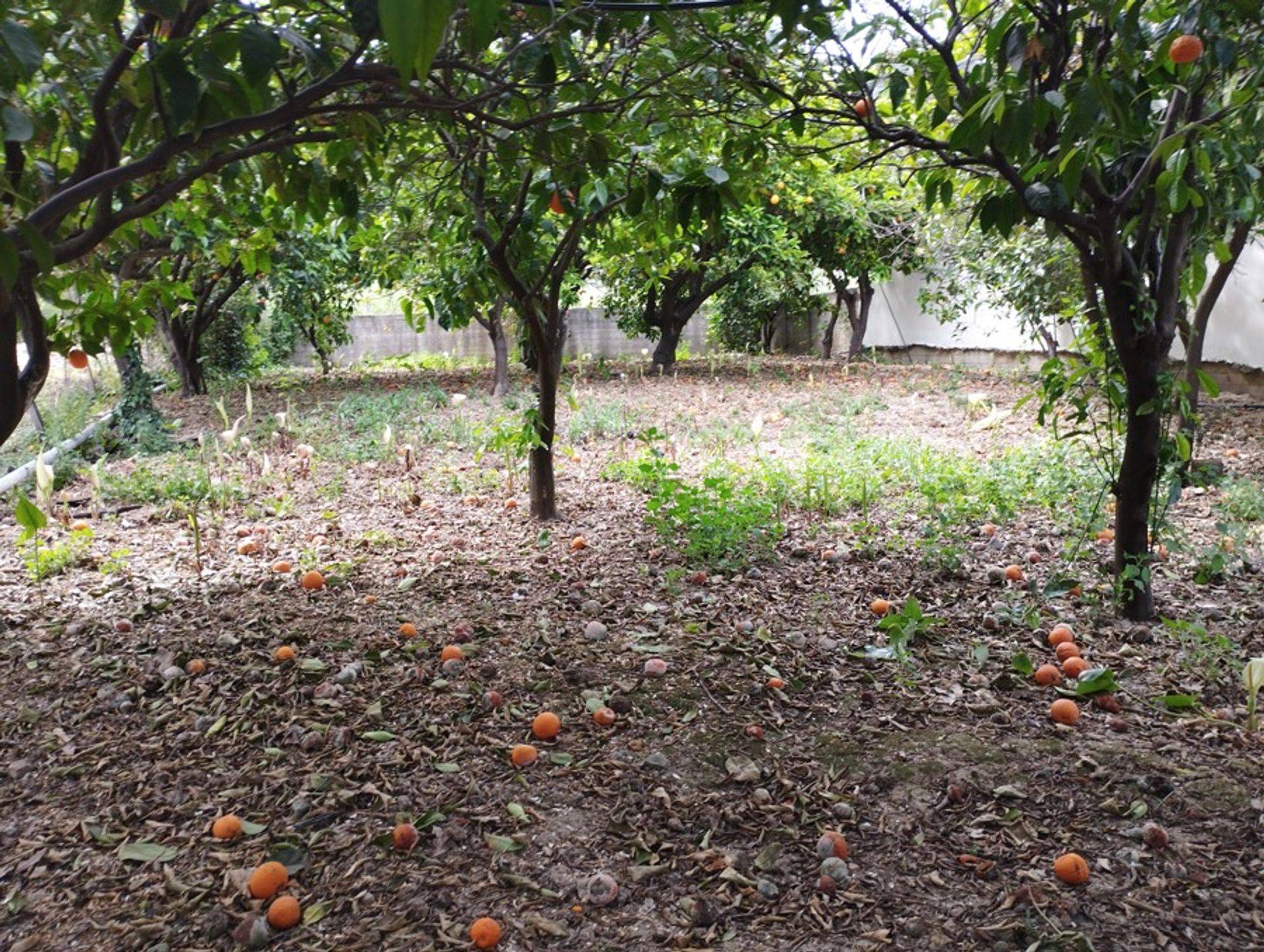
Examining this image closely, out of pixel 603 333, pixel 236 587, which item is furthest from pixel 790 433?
pixel 603 333

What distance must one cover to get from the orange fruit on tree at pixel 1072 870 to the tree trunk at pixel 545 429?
2.71 meters

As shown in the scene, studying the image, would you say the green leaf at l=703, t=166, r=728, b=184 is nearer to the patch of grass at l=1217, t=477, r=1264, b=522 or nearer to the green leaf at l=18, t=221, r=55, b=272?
the green leaf at l=18, t=221, r=55, b=272

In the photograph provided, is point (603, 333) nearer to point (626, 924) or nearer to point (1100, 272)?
point (1100, 272)

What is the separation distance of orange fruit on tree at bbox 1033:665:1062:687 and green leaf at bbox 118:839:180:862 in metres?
2.18

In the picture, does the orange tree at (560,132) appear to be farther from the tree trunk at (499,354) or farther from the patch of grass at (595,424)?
the tree trunk at (499,354)

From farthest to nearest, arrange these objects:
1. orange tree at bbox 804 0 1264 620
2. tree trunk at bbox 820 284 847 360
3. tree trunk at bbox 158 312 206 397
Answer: tree trunk at bbox 820 284 847 360 → tree trunk at bbox 158 312 206 397 → orange tree at bbox 804 0 1264 620

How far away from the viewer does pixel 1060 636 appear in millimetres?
2680

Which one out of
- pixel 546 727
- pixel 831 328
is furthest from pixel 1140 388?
pixel 831 328

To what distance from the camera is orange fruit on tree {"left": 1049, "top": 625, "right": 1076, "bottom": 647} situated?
8.77ft

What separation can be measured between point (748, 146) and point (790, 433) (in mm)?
4155

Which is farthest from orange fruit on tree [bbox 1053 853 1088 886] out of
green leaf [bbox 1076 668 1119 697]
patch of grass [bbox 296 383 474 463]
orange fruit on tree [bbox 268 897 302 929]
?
patch of grass [bbox 296 383 474 463]

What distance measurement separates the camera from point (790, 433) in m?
6.74

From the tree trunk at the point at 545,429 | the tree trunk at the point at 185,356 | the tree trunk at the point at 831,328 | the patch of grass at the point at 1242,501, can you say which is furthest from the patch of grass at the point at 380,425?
the tree trunk at the point at 831,328

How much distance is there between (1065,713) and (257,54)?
2.25 m
